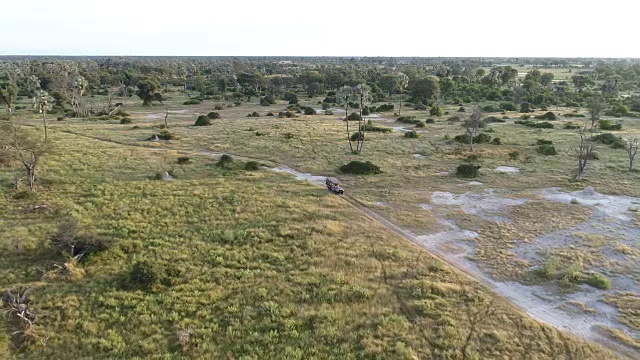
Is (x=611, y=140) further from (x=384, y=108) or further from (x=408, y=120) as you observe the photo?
(x=384, y=108)

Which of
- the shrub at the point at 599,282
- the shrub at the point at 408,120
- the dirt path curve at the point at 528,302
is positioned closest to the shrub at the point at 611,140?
the shrub at the point at 408,120

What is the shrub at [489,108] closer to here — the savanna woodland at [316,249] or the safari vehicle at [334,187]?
the savanna woodland at [316,249]

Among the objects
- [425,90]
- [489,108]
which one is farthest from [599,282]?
[425,90]

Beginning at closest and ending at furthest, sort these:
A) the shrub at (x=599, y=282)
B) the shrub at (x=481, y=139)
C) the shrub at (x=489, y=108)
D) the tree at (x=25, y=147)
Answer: the shrub at (x=599, y=282)
the tree at (x=25, y=147)
the shrub at (x=481, y=139)
the shrub at (x=489, y=108)

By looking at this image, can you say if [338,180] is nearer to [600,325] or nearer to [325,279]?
[325,279]

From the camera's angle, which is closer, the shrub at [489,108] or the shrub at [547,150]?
the shrub at [547,150]

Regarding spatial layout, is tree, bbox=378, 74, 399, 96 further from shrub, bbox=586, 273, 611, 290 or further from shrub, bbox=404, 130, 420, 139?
shrub, bbox=586, 273, 611, 290

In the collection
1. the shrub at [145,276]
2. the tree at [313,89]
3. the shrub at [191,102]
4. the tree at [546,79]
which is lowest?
the shrub at [145,276]

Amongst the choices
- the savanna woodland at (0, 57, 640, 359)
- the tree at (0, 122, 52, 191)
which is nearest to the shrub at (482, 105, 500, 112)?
the savanna woodland at (0, 57, 640, 359)
